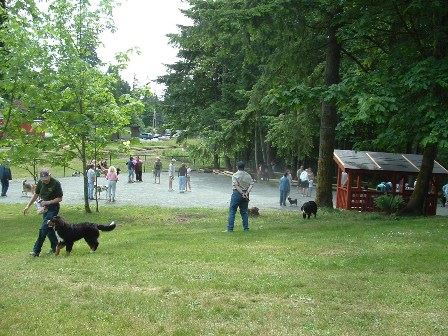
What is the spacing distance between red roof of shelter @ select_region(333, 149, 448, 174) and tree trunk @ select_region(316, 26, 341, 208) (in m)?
2.98

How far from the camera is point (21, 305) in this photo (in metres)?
6.75

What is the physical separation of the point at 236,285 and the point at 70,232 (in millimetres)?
4595

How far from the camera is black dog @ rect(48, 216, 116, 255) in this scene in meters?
10.8

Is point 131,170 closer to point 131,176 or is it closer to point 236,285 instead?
point 131,176

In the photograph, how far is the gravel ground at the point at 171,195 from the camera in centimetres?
2519

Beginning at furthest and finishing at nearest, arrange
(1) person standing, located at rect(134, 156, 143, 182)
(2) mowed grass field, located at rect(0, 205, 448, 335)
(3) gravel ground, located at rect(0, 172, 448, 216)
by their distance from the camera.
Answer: (1) person standing, located at rect(134, 156, 143, 182) < (3) gravel ground, located at rect(0, 172, 448, 216) < (2) mowed grass field, located at rect(0, 205, 448, 335)

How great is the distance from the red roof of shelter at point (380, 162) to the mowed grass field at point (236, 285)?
29.8 ft

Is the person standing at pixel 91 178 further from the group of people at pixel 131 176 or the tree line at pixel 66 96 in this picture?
the tree line at pixel 66 96

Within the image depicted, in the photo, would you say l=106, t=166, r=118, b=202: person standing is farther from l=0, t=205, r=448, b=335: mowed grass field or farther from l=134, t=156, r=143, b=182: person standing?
l=0, t=205, r=448, b=335: mowed grass field

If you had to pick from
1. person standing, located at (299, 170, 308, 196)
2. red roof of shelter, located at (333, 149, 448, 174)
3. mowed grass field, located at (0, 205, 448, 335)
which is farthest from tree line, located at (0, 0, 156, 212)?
person standing, located at (299, 170, 308, 196)

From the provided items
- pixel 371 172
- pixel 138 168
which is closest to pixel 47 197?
pixel 371 172

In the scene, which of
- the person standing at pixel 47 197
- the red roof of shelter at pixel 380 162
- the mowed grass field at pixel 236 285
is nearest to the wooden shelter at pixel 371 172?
the red roof of shelter at pixel 380 162

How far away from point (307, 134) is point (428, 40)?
1044cm

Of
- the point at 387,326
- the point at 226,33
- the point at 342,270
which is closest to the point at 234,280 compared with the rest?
the point at 342,270
